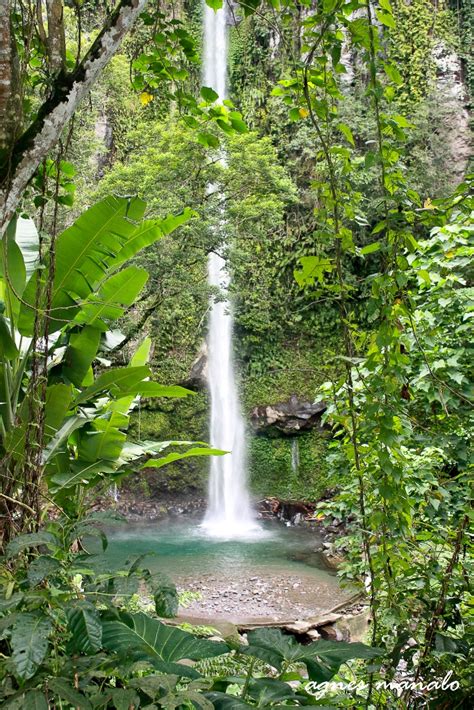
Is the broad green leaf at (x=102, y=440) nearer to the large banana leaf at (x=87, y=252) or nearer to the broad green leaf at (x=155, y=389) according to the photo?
the broad green leaf at (x=155, y=389)

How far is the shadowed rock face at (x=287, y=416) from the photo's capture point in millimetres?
11375

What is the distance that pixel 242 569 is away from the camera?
6945 millimetres

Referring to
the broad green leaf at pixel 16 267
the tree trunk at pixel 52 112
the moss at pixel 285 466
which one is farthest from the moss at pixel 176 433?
the tree trunk at pixel 52 112

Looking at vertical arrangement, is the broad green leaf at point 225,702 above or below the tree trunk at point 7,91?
below

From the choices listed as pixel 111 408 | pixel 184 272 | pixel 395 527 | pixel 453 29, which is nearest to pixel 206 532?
pixel 184 272

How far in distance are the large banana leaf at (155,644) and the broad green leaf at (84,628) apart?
12cm

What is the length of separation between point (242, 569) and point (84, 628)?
20.6 ft

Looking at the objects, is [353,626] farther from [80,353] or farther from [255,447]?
[255,447]

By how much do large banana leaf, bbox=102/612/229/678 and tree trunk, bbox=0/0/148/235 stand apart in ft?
3.12

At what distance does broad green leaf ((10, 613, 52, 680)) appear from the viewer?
3.05 feet

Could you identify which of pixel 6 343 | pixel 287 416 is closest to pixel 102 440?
pixel 6 343

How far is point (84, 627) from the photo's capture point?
1.04 meters

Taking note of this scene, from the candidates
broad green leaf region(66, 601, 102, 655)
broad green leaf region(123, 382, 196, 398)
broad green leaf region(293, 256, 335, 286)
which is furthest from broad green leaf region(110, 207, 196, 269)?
broad green leaf region(66, 601, 102, 655)

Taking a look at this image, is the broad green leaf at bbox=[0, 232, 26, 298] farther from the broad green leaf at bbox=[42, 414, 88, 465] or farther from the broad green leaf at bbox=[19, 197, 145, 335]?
the broad green leaf at bbox=[42, 414, 88, 465]
